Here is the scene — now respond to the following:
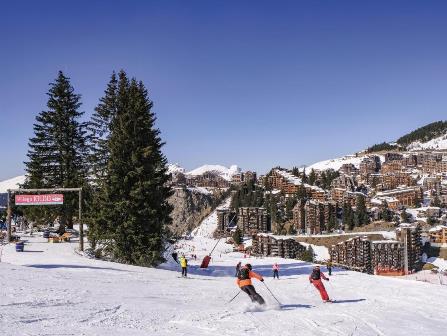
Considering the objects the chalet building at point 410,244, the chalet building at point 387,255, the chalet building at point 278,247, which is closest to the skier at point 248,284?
the chalet building at point 278,247

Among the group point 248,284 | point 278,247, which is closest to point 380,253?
point 278,247

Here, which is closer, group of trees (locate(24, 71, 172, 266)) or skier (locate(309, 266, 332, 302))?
skier (locate(309, 266, 332, 302))

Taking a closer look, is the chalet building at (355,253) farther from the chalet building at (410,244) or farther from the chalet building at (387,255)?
the chalet building at (410,244)

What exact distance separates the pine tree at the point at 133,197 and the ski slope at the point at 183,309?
26.2 ft

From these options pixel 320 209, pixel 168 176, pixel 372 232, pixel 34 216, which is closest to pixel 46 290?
Result: pixel 168 176

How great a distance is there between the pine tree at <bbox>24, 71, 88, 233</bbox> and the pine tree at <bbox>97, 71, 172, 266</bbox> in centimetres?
1131

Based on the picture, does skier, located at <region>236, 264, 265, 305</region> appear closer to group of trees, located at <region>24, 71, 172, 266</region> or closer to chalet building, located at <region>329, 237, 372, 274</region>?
group of trees, located at <region>24, 71, 172, 266</region>

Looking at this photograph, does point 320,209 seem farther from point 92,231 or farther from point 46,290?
point 46,290

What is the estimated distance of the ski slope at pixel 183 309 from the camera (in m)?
9.80

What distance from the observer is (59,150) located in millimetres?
40531

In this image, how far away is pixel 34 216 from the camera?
3934 cm

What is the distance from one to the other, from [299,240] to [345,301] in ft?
550

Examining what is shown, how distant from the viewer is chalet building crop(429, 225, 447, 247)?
165000mm

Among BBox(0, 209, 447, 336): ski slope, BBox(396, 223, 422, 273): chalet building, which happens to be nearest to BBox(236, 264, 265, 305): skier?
BBox(0, 209, 447, 336): ski slope
